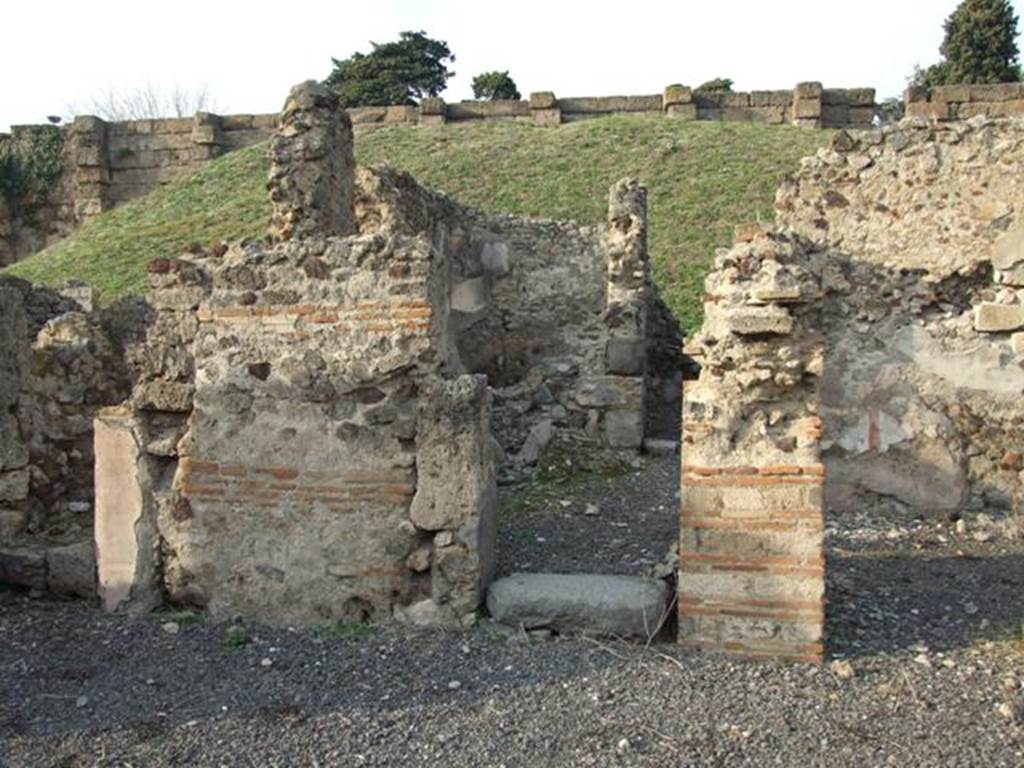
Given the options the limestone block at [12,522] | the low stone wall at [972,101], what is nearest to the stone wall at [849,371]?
the limestone block at [12,522]

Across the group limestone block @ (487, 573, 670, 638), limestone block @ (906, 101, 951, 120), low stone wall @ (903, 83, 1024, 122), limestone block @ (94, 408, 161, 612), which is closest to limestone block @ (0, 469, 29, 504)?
limestone block @ (94, 408, 161, 612)

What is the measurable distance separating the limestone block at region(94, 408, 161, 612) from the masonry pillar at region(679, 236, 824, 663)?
289 cm

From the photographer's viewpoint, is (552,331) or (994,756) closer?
(994,756)

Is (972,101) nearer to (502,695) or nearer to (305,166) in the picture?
(305,166)

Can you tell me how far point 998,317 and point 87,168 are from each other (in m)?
23.8

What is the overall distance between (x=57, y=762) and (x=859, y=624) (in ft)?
12.4

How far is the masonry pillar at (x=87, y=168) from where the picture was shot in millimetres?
25438

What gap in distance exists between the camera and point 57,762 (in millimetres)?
3748

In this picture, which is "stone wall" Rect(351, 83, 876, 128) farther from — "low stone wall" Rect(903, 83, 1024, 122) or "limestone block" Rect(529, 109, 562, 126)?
"low stone wall" Rect(903, 83, 1024, 122)

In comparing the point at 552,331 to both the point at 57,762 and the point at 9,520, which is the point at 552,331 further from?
the point at 57,762

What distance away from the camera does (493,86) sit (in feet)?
118

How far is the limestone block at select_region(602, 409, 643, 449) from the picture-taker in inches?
406

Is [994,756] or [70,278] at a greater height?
[70,278]

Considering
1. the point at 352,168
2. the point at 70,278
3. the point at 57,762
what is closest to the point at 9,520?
the point at 57,762
